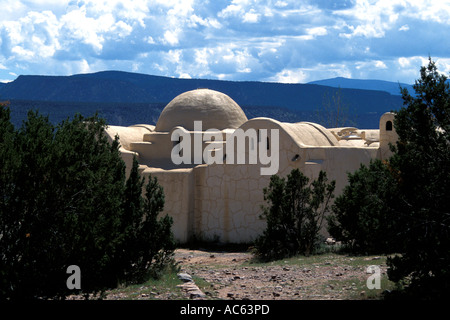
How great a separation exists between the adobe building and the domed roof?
0.97m

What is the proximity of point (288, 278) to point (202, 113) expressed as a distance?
1038cm

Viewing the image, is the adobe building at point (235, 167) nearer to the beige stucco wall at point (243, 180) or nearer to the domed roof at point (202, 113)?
the beige stucco wall at point (243, 180)

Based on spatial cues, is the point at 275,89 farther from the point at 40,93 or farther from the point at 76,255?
the point at 76,255

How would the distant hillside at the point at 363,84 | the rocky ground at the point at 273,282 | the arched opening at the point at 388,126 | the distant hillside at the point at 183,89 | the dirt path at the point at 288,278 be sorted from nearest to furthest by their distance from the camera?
the rocky ground at the point at 273,282 < the dirt path at the point at 288,278 < the arched opening at the point at 388,126 < the distant hillside at the point at 183,89 < the distant hillside at the point at 363,84

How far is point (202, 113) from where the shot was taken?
1950 cm

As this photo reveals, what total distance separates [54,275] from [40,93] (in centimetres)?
A: 8893

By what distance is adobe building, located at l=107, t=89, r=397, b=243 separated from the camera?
51.2 feet

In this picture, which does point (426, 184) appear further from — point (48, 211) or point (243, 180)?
point (243, 180)

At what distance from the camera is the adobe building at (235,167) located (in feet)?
51.2

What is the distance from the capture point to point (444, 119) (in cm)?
728

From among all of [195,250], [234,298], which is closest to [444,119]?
[234,298]

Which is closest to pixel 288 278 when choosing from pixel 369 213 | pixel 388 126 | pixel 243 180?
pixel 369 213

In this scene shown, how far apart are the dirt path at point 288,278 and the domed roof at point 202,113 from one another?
22.9 feet

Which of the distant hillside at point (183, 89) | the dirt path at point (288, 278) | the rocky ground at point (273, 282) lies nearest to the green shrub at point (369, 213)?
the rocky ground at point (273, 282)
